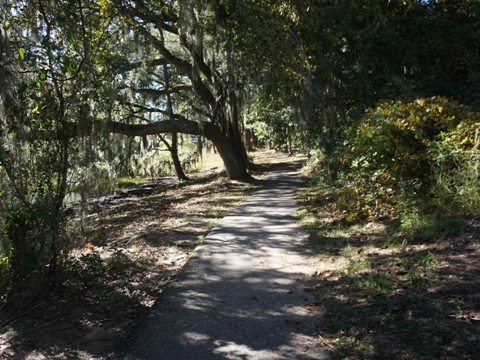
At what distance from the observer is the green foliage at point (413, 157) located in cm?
582

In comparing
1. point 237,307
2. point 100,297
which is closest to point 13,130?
→ point 100,297

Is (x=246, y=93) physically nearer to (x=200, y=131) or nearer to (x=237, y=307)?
(x=200, y=131)

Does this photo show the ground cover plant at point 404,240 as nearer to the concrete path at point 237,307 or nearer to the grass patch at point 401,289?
the grass patch at point 401,289

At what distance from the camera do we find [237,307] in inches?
176

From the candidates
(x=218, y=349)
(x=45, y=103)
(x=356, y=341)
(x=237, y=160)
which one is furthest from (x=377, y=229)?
Answer: (x=237, y=160)

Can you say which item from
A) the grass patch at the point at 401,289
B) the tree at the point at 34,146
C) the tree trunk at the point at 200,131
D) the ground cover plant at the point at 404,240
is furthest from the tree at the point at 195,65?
the grass patch at the point at 401,289

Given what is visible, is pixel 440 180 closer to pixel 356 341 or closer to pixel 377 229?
pixel 377 229

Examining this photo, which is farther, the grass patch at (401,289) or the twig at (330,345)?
the twig at (330,345)

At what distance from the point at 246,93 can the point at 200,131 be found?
8.41ft

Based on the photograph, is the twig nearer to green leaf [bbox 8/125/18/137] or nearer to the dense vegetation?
the dense vegetation

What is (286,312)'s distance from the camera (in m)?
4.27

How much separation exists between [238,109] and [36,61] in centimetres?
1410

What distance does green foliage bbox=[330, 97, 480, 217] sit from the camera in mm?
5816

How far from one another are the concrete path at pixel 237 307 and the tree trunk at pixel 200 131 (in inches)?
318
